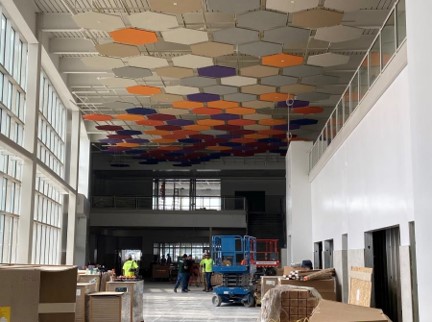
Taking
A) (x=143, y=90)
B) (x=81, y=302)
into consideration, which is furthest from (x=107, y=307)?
(x=143, y=90)

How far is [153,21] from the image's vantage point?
13656 mm

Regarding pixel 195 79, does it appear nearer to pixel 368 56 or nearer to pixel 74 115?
pixel 74 115

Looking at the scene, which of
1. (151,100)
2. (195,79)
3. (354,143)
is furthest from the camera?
(151,100)

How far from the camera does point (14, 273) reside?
9.37 ft

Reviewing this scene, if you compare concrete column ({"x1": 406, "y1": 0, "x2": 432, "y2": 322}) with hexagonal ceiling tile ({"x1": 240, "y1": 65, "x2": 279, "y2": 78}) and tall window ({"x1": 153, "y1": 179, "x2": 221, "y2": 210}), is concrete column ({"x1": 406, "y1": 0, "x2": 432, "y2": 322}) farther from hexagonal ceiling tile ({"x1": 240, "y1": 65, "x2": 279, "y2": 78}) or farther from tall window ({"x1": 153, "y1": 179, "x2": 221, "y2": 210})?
tall window ({"x1": 153, "y1": 179, "x2": 221, "y2": 210})

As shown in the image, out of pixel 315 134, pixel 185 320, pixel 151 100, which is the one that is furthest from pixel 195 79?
pixel 315 134

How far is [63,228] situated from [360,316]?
21531 millimetres

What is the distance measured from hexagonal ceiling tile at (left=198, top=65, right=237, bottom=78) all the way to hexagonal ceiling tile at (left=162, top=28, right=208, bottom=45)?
244 cm

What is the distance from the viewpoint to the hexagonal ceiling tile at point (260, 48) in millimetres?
15547

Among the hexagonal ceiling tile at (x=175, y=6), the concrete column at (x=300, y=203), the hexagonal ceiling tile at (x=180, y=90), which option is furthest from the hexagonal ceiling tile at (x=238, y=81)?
the hexagonal ceiling tile at (x=175, y=6)

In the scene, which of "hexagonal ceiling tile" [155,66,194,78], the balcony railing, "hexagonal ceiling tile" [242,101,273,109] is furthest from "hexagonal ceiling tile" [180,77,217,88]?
the balcony railing

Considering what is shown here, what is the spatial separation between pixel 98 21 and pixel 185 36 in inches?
91.7

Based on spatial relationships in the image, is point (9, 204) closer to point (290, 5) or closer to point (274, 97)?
point (290, 5)

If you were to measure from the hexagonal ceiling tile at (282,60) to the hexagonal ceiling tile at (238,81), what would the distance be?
167 centimetres
